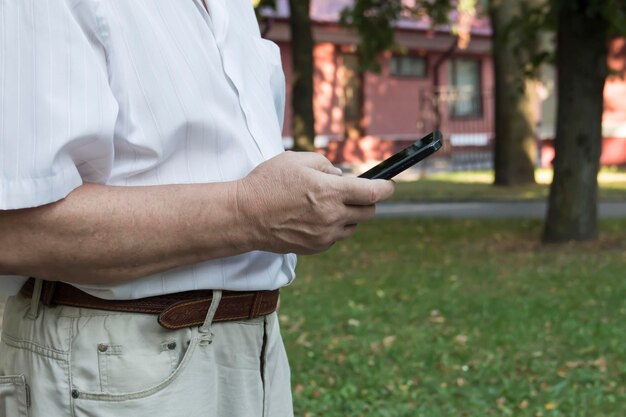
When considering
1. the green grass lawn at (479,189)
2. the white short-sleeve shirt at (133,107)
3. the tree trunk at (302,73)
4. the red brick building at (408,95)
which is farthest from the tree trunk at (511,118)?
the white short-sleeve shirt at (133,107)

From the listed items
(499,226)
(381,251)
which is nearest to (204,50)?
(381,251)

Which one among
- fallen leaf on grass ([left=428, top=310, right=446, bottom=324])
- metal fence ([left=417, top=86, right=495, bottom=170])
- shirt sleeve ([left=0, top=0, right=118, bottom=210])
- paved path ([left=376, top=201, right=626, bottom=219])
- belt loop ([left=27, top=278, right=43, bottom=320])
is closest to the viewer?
shirt sleeve ([left=0, top=0, right=118, bottom=210])

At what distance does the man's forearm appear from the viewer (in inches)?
58.6

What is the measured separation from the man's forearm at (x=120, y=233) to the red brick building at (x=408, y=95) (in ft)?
73.1

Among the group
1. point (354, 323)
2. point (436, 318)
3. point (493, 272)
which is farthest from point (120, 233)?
point (493, 272)

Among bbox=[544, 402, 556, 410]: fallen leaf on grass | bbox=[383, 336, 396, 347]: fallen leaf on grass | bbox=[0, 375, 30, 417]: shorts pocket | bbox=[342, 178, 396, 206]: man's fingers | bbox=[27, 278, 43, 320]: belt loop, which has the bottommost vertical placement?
bbox=[544, 402, 556, 410]: fallen leaf on grass

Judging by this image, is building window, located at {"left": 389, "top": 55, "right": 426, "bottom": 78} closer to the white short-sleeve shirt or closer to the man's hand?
the white short-sleeve shirt

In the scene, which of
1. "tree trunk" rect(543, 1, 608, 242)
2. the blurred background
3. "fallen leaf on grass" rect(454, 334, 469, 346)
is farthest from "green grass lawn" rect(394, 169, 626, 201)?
"fallen leaf on grass" rect(454, 334, 469, 346)

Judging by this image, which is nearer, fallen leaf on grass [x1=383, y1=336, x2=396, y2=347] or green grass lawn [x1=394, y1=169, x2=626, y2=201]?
fallen leaf on grass [x1=383, y1=336, x2=396, y2=347]

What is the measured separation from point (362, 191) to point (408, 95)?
1099 inches

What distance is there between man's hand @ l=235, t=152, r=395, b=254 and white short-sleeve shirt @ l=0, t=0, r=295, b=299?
0.50ft

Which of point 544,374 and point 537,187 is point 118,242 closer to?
point 544,374

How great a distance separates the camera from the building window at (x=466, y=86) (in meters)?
30.6

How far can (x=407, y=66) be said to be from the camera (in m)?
29.5
